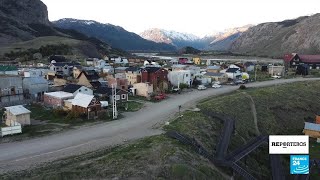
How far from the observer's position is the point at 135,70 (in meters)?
58.0

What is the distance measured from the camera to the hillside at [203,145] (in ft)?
65.0

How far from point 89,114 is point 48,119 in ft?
13.2

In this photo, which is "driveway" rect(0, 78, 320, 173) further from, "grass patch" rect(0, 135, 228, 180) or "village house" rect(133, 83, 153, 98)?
"village house" rect(133, 83, 153, 98)

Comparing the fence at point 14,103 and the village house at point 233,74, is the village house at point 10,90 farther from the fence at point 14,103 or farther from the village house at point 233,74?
the village house at point 233,74

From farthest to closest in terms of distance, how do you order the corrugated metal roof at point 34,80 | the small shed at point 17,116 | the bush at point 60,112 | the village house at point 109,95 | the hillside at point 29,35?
1. the hillside at point 29,35
2. the corrugated metal roof at point 34,80
3. the village house at point 109,95
4. the bush at point 60,112
5. the small shed at point 17,116

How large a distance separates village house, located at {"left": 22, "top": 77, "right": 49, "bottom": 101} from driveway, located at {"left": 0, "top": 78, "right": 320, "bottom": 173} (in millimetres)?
14842

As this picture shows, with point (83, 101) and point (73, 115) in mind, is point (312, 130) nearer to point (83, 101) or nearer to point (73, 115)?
point (83, 101)

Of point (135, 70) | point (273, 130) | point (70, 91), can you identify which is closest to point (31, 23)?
point (135, 70)

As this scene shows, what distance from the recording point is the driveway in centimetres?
2162

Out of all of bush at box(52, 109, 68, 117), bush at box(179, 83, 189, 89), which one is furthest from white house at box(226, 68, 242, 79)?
bush at box(52, 109, 68, 117)

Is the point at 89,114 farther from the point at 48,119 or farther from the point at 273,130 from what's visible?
the point at 273,130

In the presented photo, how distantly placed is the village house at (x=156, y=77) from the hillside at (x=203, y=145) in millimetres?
9796

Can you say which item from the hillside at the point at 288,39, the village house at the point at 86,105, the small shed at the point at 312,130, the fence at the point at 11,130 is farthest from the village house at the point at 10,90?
the hillside at the point at 288,39

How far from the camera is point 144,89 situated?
44875 mm
